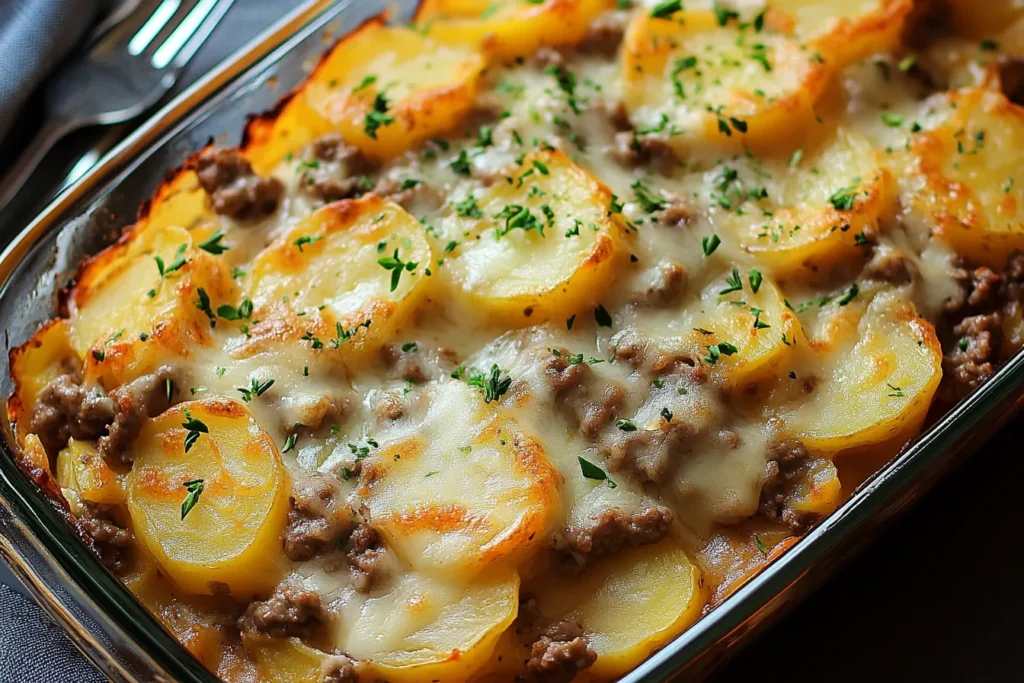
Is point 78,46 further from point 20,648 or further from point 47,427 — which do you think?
point 20,648

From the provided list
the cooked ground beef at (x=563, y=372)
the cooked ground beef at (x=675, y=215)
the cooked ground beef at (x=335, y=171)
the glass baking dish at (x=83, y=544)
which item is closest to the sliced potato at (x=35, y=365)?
the glass baking dish at (x=83, y=544)

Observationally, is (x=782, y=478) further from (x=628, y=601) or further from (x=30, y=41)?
(x=30, y=41)

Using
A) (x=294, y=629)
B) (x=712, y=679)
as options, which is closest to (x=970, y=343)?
(x=712, y=679)

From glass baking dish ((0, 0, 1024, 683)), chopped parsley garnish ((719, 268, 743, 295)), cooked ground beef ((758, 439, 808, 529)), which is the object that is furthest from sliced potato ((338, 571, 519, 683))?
chopped parsley garnish ((719, 268, 743, 295))

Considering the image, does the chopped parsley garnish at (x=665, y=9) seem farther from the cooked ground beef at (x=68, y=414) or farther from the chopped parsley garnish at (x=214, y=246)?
the cooked ground beef at (x=68, y=414)

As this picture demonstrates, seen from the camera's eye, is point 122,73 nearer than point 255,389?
No

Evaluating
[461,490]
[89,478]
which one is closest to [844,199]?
[461,490]
